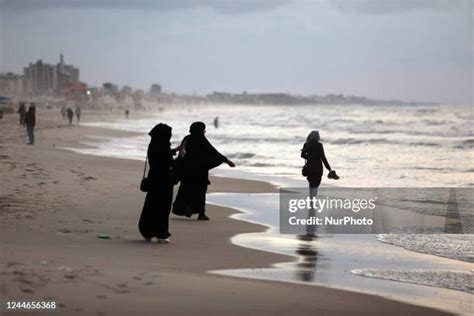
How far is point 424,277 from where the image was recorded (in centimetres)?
825

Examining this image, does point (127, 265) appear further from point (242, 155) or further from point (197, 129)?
point (242, 155)

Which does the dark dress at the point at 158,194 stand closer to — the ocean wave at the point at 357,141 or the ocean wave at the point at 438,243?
the ocean wave at the point at 438,243

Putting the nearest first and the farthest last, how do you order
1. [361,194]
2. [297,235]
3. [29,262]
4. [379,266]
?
[29,262], [379,266], [297,235], [361,194]

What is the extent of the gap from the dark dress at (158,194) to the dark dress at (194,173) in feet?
7.44

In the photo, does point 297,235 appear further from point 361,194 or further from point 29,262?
point 361,194

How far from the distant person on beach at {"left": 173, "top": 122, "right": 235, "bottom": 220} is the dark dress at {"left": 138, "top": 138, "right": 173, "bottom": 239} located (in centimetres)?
223

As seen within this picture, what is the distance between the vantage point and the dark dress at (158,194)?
9539 mm

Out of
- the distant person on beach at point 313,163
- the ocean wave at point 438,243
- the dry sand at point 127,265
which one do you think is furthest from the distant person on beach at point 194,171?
the ocean wave at point 438,243

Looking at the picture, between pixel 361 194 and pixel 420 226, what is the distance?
177 inches

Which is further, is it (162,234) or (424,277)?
(162,234)

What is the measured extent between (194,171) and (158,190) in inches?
100

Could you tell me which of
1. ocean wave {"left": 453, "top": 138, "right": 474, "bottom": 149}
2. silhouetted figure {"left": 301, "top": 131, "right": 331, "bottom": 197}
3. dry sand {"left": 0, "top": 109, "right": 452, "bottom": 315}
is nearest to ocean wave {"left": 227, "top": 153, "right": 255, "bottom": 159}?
ocean wave {"left": 453, "top": 138, "right": 474, "bottom": 149}

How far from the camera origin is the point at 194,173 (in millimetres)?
12188

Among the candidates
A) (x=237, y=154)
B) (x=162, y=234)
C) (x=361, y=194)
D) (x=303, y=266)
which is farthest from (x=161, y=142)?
(x=237, y=154)
